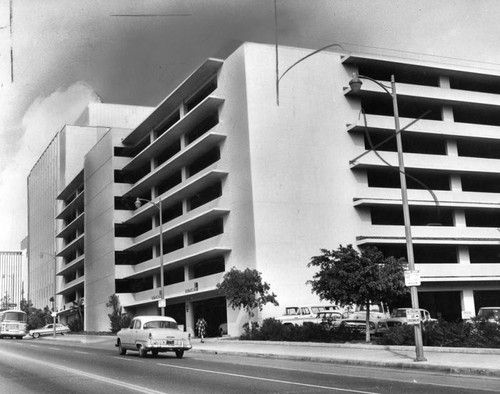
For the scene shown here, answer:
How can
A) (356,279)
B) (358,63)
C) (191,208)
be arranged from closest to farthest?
(356,279) → (358,63) → (191,208)

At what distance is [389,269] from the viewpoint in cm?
2723

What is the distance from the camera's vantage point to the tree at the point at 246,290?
37531 mm

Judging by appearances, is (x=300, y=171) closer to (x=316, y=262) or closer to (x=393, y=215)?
(x=393, y=215)

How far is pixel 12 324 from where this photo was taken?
2366 inches

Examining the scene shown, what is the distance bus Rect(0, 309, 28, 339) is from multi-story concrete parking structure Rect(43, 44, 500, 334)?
1362cm

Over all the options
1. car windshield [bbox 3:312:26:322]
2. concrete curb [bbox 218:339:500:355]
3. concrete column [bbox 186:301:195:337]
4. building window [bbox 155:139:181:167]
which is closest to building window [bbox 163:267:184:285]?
concrete column [bbox 186:301:195:337]

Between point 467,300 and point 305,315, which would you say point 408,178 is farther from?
point 305,315

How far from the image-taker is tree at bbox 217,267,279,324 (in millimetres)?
37531

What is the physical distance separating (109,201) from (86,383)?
53665mm

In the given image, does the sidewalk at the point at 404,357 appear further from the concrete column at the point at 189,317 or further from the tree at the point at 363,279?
the concrete column at the point at 189,317

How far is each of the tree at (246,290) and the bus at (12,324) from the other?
30965 mm

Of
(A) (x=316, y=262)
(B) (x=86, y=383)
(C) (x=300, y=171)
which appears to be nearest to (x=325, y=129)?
(C) (x=300, y=171)

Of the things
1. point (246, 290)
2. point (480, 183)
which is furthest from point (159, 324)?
point (480, 183)

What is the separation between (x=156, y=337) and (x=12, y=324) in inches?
1668
